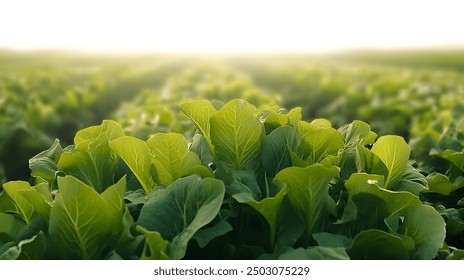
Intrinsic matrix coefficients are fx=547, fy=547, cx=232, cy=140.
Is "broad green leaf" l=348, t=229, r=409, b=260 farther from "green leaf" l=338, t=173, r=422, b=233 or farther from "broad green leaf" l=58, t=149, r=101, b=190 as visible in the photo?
"broad green leaf" l=58, t=149, r=101, b=190

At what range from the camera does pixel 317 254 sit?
5.32 ft

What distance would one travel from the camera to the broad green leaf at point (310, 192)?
169 cm

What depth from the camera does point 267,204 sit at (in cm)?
167

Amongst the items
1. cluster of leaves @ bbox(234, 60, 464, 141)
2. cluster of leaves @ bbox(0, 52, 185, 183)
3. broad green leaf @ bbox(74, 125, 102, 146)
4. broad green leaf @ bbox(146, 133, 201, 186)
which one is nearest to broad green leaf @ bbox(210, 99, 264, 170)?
broad green leaf @ bbox(146, 133, 201, 186)

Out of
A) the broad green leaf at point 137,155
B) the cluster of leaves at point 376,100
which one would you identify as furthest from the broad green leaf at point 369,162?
the cluster of leaves at point 376,100

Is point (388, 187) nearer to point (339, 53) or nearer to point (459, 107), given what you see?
point (459, 107)

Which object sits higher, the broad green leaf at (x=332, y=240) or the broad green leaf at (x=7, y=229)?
the broad green leaf at (x=332, y=240)

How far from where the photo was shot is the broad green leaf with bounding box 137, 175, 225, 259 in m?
1.66

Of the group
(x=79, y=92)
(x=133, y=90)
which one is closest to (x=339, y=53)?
(x=133, y=90)

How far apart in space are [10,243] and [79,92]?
8827 millimetres

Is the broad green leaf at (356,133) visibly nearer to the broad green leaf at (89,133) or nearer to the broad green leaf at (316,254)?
the broad green leaf at (316,254)

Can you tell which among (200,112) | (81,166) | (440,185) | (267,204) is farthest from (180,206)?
(440,185)

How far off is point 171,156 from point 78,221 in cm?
39
